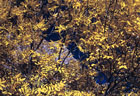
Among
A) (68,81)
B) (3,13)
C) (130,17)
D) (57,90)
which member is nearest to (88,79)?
(68,81)

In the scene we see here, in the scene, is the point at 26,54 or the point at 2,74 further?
the point at 2,74

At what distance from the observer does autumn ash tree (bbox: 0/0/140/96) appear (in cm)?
722

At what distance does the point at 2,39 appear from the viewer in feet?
29.1

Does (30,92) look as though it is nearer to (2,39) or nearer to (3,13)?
(2,39)

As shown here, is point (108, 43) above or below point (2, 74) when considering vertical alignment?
above

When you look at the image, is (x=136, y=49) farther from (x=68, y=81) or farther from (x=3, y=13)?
(x=3, y=13)

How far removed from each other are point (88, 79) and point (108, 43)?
341 cm

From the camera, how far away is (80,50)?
26.3ft

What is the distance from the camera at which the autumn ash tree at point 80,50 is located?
722 centimetres

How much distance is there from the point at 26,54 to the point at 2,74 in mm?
2428

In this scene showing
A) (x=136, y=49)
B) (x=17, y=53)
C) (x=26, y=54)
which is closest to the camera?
(x=136, y=49)

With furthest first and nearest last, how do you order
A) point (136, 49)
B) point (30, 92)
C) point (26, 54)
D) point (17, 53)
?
point (17, 53)
point (26, 54)
point (30, 92)
point (136, 49)

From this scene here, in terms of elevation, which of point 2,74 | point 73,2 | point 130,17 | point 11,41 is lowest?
point 2,74

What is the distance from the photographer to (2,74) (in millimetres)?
9586
